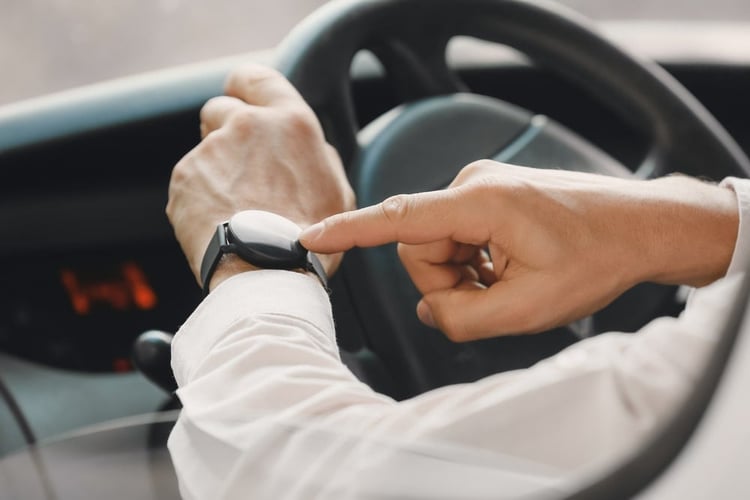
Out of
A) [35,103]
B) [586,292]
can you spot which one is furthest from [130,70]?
[586,292]

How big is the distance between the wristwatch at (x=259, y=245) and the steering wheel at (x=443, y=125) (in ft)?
0.58

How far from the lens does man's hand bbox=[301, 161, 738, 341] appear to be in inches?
31.3

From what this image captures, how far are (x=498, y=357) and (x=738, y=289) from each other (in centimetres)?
55

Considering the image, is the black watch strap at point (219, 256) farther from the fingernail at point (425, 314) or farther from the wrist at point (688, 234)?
the wrist at point (688, 234)

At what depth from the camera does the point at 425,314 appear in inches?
36.5

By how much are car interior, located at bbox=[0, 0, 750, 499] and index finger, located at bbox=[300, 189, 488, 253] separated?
Answer: 3.8 inches

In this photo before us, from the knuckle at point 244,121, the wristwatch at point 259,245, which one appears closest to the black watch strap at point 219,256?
the wristwatch at point 259,245

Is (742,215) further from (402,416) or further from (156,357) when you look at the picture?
(156,357)

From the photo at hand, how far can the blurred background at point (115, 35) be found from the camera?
1.18 meters

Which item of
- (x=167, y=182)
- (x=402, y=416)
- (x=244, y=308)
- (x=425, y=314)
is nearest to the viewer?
(x=402, y=416)

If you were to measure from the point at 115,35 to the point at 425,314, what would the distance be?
2.08 feet

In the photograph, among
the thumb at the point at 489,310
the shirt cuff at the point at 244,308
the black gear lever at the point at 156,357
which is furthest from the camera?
the black gear lever at the point at 156,357

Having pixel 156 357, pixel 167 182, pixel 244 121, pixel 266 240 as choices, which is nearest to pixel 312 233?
pixel 266 240

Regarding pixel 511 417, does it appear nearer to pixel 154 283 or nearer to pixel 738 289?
pixel 738 289
